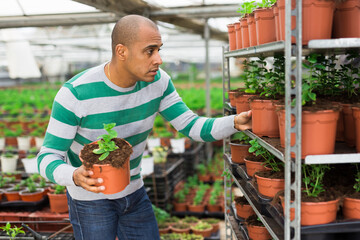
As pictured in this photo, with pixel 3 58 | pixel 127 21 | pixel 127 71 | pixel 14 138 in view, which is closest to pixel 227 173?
pixel 127 71

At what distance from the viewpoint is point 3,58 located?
617 inches

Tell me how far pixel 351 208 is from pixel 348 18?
0.78 metres

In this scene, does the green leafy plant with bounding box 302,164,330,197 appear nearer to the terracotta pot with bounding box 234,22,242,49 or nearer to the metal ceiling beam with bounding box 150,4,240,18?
the terracotta pot with bounding box 234,22,242,49

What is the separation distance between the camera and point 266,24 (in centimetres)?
187

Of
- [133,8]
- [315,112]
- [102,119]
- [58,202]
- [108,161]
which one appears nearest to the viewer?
[315,112]

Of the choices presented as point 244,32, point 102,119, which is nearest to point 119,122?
point 102,119

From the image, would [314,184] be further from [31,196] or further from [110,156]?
[31,196]

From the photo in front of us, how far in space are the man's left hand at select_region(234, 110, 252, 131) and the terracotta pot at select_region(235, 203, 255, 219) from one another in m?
0.70

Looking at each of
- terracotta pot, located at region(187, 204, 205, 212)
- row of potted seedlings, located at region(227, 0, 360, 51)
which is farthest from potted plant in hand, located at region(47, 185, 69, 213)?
row of potted seedlings, located at region(227, 0, 360, 51)

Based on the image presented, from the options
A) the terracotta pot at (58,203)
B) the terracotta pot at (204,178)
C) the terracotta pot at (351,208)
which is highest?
the terracotta pot at (351,208)

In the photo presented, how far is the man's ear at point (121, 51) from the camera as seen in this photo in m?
2.03

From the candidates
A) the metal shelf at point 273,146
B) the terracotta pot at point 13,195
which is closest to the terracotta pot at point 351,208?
the metal shelf at point 273,146

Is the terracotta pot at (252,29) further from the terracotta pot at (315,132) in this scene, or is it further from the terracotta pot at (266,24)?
the terracotta pot at (315,132)

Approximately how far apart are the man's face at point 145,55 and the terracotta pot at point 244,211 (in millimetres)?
1160
